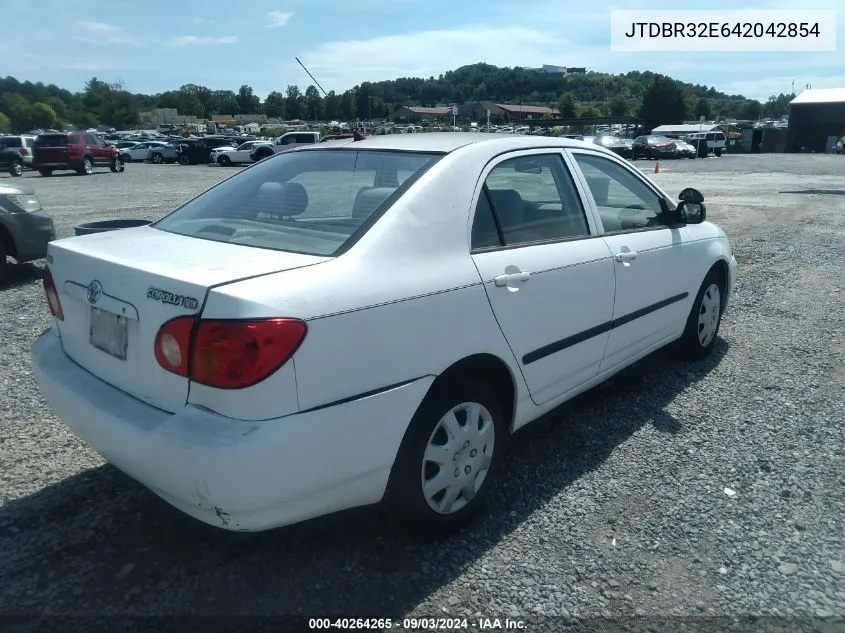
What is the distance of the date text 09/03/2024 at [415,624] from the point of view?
2.48m

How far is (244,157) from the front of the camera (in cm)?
3600

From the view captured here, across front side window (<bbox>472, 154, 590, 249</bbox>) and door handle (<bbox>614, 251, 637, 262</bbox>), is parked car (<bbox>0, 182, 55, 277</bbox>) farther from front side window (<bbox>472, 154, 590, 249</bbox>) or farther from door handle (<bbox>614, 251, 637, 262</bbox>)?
door handle (<bbox>614, 251, 637, 262</bbox>)

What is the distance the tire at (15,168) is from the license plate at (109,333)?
32246 mm

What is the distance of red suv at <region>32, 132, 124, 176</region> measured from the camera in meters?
28.8

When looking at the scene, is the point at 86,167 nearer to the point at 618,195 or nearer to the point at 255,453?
the point at 618,195

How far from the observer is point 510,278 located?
304 cm

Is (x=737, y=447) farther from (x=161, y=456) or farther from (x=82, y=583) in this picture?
(x=82, y=583)

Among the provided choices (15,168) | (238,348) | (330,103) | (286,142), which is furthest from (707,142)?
(238,348)

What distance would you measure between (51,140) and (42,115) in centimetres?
7802

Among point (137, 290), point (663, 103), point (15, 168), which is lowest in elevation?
point (15, 168)

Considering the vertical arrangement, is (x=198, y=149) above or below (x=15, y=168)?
above

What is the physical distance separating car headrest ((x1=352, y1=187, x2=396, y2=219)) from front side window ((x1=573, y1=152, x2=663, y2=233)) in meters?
1.39

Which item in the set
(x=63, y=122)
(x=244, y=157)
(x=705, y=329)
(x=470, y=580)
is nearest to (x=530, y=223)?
(x=470, y=580)

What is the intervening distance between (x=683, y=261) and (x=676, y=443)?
4.21 feet
